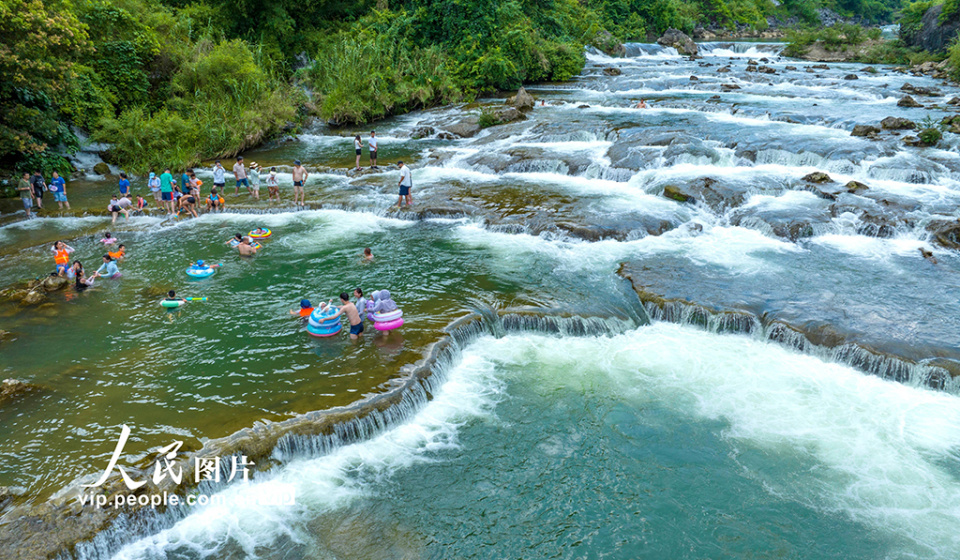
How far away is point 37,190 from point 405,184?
1327 cm

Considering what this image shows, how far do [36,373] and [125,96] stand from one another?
22.2 m

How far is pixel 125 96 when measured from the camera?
1075 inches

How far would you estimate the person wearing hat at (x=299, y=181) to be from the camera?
63.9 feet

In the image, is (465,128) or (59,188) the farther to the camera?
(465,128)

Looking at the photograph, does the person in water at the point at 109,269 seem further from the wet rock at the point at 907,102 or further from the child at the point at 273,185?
the wet rock at the point at 907,102

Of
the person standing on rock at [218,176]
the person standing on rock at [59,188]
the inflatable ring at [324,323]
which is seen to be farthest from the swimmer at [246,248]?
the person standing on rock at [59,188]

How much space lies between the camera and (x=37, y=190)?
1986 cm

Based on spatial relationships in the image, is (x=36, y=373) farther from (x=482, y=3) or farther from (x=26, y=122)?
(x=482, y=3)

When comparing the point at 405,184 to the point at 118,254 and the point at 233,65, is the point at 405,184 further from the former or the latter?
the point at 233,65

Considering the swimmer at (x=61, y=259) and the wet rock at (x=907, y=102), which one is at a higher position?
the wet rock at (x=907, y=102)

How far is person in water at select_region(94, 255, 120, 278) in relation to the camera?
1427 cm

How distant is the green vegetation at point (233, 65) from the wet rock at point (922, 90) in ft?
70.2

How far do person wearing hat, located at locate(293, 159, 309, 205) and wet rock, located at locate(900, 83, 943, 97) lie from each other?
33.0m

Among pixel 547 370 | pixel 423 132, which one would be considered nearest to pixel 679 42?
pixel 423 132
